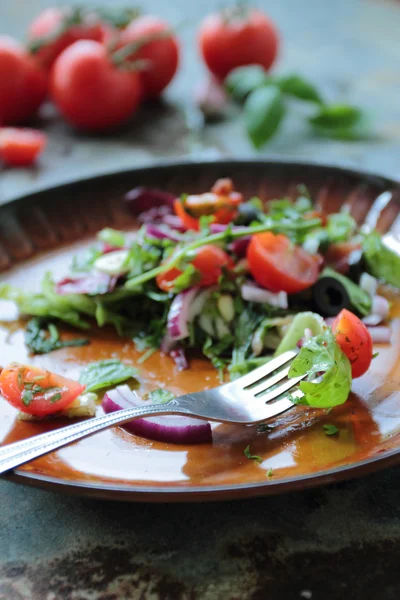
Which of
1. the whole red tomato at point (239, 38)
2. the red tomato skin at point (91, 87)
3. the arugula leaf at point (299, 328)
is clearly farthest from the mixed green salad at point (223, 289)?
the whole red tomato at point (239, 38)

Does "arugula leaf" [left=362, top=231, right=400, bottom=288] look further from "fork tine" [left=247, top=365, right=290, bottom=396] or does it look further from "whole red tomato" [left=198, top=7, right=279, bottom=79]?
"whole red tomato" [left=198, top=7, right=279, bottom=79]

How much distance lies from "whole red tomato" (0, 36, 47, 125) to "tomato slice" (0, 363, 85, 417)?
8.31 feet

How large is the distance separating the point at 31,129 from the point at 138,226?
167 cm

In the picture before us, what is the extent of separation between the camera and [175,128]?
382 cm

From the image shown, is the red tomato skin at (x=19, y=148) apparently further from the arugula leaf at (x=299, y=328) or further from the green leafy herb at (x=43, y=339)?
the arugula leaf at (x=299, y=328)

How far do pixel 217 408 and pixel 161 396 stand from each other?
0.23m

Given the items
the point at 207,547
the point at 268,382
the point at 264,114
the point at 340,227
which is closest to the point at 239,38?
the point at 264,114

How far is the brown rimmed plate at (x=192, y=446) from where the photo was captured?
1.24m

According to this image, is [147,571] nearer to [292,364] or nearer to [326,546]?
[326,546]

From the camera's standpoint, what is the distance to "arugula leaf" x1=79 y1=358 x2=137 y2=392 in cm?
169

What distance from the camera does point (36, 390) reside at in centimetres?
153

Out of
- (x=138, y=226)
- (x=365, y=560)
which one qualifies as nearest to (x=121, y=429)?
(x=365, y=560)

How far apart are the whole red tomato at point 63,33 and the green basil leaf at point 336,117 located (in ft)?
4.20

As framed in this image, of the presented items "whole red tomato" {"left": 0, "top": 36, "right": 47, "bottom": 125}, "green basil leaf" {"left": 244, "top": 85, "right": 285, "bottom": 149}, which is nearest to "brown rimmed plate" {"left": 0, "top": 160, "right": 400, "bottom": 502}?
"green basil leaf" {"left": 244, "top": 85, "right": 285, "bottom": 149}
